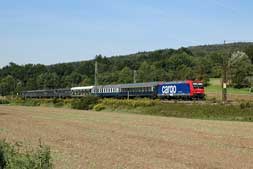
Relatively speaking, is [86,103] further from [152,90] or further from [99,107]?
[152,90]

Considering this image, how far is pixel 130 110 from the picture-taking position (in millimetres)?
62688

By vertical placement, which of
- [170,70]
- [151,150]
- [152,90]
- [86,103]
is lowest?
[151,150]

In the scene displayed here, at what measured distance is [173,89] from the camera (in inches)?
2682

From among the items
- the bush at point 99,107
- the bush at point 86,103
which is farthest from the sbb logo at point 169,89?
the bush at point 86,103

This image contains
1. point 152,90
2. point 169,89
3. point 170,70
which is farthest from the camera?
point 170,70

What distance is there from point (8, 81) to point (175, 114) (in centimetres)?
13449

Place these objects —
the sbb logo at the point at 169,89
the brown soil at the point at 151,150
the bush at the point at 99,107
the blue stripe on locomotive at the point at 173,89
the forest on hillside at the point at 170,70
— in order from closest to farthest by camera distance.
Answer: the brown soil at the point at 151,150 → the blue stripe on locomotive at the point at 173,89 → the sbb logo at the point at 169,89 → the bush at the point at 99,107 → the forest on hillside at the point at 170,70

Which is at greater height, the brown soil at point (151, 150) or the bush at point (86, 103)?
the bush at point (86, 103)

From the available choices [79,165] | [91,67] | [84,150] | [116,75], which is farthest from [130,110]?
[91,67]

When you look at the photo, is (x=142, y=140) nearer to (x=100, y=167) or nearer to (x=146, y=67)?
(x=100, y=167)

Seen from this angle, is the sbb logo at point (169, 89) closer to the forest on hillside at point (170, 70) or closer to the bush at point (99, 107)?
the bush at point (99, 107)

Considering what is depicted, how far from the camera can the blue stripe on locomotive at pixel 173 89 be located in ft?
217

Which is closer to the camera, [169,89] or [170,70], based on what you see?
[169,89]

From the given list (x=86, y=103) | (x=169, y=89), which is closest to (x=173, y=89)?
(x=169, y=89)
